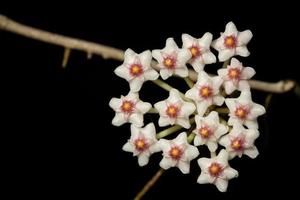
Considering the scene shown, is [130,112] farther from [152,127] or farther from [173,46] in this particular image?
[173,46]

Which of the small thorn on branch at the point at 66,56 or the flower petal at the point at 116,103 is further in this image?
the small thorn on branch at the point at 66,56

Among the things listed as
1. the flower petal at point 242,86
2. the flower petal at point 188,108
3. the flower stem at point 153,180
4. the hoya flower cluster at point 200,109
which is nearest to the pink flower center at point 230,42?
the hoya flower cluster at point 200,109

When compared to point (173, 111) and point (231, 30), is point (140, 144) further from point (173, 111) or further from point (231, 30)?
point (231, 30)

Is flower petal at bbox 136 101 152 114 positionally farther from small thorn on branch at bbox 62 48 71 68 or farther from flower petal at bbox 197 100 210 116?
small thorn on branch at bbox 62 48 71 68

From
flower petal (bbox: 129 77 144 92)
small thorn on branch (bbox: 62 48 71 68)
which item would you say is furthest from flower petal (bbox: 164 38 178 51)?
small thorn on branch (bbox: 62 48 71 68)

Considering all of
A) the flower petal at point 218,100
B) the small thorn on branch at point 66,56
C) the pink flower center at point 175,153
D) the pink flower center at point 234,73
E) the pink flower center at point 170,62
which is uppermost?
the pink flower center at point 234,73

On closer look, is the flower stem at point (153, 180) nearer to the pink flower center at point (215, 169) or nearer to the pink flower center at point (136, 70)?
the pink flower center at point (215, 169)

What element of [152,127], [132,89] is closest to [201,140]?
[152,127]
